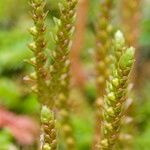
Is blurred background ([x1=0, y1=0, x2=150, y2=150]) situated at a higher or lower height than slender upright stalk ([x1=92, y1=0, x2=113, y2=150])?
higher

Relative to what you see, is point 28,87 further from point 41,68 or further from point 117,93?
point 117,93

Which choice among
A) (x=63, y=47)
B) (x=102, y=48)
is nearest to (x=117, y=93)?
(x=63, y=47)

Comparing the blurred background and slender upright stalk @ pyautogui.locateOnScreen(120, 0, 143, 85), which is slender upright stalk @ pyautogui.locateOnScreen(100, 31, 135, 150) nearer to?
the blurred background

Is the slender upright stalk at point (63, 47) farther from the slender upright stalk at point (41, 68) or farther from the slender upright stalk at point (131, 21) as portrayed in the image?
the slender upright stalk at point (131, 21)

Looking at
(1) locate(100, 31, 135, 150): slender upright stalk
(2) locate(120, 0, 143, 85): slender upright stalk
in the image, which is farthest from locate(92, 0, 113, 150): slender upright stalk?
(1) locate(100, 31, 135, 150): slender upright stalk

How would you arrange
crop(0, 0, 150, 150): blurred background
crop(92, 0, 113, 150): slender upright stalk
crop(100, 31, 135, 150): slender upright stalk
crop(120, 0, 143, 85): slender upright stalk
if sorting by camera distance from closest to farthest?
→ crop(100, 31, 135, 150): slender upright stalk
crop(92, 0, 113, 150): slender upright stalk
crop(120, 0, 143, 85): slender upright stalk
crop(0, 0, 150, 150): blurred background

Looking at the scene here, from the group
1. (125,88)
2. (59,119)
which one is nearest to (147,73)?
(59,119)
